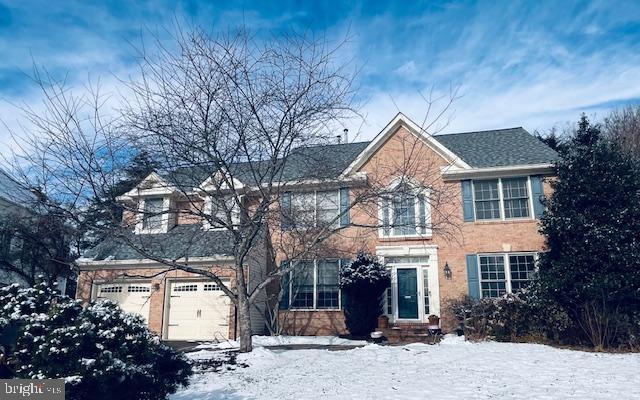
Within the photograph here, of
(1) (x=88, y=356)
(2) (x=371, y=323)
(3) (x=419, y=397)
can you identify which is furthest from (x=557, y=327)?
(1) (x=88, y=356)

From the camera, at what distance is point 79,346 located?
5.69 metres

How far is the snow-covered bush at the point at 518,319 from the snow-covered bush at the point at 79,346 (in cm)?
1040

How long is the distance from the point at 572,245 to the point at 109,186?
13.1 meters

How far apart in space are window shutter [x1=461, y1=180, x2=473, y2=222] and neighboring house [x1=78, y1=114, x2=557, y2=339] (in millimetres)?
37

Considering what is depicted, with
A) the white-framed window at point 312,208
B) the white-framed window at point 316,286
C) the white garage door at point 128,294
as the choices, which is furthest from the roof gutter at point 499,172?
the white garage door at point 128,294

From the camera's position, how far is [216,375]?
9.20 metres

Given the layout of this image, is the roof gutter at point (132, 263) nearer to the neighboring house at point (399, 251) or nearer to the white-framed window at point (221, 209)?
the neighboring house at point (399, 251)

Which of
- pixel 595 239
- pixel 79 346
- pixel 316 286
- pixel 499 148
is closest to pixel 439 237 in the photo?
pixel 499 148

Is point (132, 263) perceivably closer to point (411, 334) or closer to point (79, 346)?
point (411, 334)

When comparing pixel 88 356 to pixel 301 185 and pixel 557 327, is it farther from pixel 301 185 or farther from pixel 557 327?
pixel 557 327

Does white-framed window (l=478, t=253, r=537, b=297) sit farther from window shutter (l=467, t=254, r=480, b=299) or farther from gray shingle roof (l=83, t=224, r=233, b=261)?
gray shingle roof (l=83, t=224, r=233, b=261)

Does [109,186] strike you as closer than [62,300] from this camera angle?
No

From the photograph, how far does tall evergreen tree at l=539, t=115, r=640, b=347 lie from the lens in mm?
12344

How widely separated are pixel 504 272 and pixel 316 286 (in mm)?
6810
